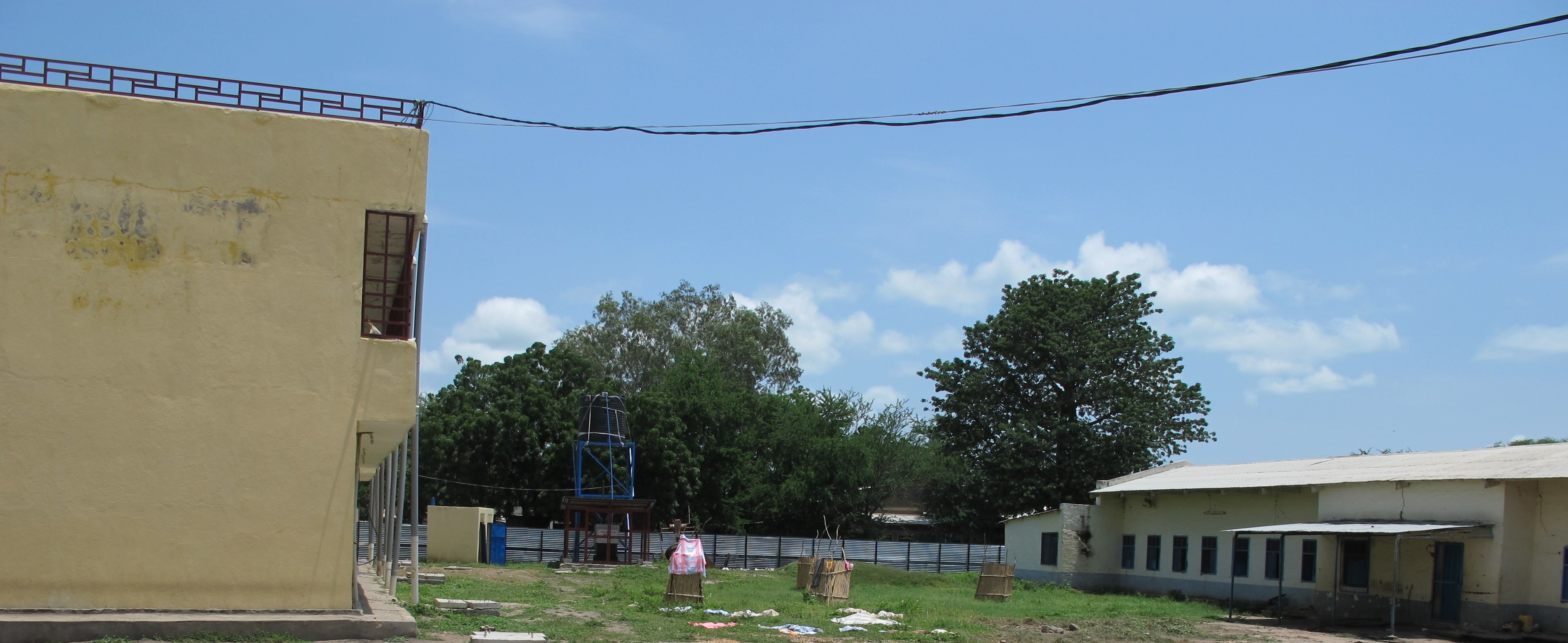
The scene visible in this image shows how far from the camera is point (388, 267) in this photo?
56.5 feet

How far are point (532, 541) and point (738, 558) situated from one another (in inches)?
289

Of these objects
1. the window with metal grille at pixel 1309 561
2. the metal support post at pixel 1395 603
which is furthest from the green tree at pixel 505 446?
the metal support post at pixel 1395 603

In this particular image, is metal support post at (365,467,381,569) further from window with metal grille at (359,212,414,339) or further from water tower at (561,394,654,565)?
water tower at (561,394,654,565)

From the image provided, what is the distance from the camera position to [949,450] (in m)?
50.8

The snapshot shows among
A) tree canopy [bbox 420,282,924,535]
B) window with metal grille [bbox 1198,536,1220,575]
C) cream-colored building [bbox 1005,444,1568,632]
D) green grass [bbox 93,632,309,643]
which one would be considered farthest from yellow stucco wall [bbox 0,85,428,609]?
tree canopy [bbox 420,282,924,535]

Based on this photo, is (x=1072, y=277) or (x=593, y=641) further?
(x=1072, y=277)

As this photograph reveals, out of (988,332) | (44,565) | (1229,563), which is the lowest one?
(1229,563)

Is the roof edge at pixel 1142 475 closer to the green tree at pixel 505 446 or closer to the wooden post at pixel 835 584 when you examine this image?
the wooden post at pixel 835 584

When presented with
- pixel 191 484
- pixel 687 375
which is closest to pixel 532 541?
pixel 687 375

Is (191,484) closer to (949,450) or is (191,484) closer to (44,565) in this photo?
(44,565)

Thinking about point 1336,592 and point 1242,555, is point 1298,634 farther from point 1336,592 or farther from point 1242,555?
point 1242,555

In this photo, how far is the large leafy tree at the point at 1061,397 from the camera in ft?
153

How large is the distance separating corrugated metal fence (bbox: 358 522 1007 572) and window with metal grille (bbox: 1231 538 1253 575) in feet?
38.1

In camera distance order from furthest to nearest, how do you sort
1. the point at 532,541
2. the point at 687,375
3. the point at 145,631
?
the point at 687,375 < the point at 532,541 < the point at 145,631
